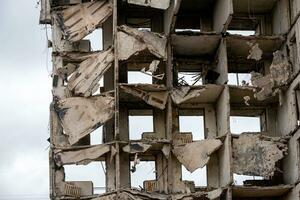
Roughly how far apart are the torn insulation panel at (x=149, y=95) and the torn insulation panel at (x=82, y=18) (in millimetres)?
2791

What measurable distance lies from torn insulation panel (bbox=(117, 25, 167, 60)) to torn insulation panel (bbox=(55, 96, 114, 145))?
5.95 ft

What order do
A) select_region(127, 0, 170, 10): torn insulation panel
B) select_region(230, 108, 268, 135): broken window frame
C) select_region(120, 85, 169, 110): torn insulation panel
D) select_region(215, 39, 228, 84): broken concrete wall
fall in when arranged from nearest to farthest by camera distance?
select_region(120, 85, 169, 110): torn insulation panel, select_region(215, 39, 228, 84): broken concrete wall, select_region(127, 0, 170, 10): torn insulation panel, select_region(230, 108, 268, 135): broken window frame

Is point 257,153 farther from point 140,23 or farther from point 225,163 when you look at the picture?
point 140,23

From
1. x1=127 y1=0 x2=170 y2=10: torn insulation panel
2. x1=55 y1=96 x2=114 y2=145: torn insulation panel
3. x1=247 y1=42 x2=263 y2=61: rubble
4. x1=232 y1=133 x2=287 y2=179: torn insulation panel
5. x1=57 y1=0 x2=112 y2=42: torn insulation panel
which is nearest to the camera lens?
x1=232 y1=133 x2=287 y2=179: torn insulation panel

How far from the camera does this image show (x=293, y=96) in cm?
3241

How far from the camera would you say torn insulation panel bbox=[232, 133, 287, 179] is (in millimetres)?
32219

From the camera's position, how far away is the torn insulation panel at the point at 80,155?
105 ft

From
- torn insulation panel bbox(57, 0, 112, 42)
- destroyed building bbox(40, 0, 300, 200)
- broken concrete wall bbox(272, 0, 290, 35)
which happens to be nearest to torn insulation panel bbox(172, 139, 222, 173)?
destroyed building bbox(40, 0, 300, 200)

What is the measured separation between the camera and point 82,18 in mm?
33750

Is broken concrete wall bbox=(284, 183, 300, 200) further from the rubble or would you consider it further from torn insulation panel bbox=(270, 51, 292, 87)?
the rubble

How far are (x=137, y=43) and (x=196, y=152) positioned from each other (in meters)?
4.44

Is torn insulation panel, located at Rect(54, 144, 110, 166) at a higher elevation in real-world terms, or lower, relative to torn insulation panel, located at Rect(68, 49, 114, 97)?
lower

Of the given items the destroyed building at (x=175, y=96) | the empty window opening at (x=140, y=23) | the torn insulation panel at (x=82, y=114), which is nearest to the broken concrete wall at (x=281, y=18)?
the destroyed building at (x=175, y=96)

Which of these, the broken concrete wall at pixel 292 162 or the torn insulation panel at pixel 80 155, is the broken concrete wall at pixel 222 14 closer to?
the broken concrete wall at pixel 292 162
